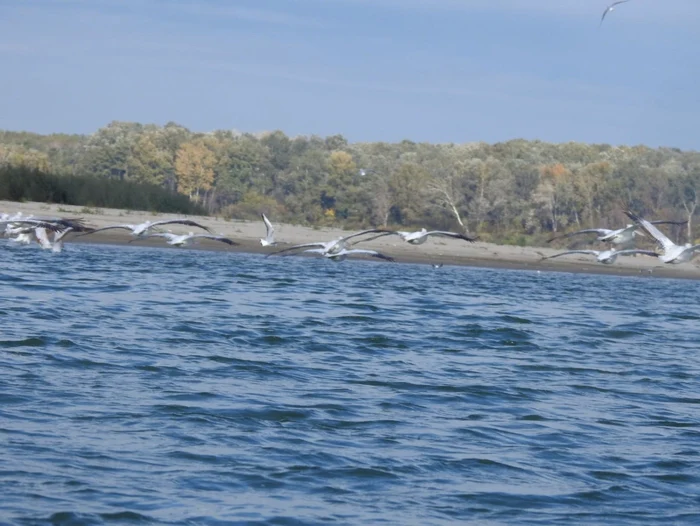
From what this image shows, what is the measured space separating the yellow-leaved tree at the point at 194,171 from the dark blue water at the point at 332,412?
47134 millimetres

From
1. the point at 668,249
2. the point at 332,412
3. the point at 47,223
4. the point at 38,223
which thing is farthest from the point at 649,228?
the point at 332,412

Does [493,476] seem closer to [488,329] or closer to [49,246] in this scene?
[488,329]

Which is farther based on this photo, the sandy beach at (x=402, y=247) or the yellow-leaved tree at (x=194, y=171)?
the yellow-leaved tree at (x=194, y=171)

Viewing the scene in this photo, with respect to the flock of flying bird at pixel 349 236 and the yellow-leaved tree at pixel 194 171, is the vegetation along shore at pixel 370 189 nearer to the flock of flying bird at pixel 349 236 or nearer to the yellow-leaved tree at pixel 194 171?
the yellow-leaved tree at pixel 194 171

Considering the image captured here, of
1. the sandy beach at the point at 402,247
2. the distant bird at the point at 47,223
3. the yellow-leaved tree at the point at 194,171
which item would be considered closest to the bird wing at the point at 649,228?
the distant bird at the point at 47,223

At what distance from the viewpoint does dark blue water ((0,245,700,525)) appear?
8758 millimetres

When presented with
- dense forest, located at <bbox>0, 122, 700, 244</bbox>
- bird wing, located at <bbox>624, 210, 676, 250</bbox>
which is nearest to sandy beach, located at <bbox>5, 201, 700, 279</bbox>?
dense forest, located at <bbox>0, 122, 700, 244</bbox>

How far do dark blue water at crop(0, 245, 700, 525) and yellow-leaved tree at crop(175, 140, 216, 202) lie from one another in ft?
155

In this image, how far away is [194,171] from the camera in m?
71.1

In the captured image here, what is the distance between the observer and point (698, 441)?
37.1 feet

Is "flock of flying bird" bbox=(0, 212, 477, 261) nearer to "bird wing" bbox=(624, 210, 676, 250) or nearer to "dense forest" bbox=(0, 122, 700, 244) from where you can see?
"bird wing" bbox=(624, 210, 676, 250)

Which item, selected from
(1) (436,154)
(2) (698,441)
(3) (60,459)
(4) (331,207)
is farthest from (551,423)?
(1) (436,154)

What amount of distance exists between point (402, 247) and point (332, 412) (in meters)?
23.1

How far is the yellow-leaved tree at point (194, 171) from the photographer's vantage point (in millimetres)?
69750
